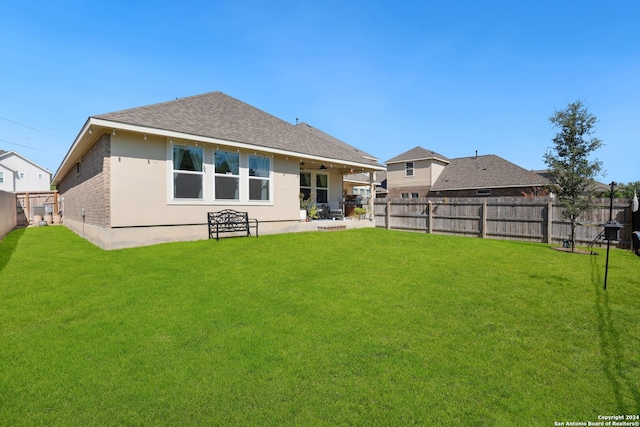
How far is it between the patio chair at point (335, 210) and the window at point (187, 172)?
7.43 meters

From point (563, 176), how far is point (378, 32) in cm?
979

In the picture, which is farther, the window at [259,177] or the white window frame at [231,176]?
the window at [259,177]

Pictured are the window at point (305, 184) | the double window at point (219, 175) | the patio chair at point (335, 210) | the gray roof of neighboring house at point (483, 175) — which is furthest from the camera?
the gray roof of neighboring house at point (483, 175)

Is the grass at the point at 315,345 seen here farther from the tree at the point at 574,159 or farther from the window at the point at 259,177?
the window at the point at 259,177

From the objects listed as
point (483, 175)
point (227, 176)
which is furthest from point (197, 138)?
point (483, 175)

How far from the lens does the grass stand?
7.92ft

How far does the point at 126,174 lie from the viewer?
890cm

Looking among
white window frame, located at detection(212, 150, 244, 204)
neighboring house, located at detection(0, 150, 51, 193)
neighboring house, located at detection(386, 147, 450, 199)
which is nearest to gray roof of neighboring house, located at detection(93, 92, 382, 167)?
white window frame, located at detection(212, 150, 244, 204)

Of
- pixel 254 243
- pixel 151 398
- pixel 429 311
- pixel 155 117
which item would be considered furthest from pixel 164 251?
pixel 429 311

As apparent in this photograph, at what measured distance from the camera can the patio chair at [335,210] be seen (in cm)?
1593

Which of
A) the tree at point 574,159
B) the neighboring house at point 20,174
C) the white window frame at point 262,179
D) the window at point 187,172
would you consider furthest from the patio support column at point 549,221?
the neighboring house at point 20,174

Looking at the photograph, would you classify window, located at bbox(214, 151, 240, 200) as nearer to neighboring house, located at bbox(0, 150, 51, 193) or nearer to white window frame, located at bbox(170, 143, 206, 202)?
white window frame, located at bbox(170, 143, 206, 202)

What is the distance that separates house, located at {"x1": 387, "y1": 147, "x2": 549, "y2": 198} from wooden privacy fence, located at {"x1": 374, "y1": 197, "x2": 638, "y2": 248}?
12.3 meters

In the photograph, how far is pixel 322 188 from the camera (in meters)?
16.5
